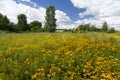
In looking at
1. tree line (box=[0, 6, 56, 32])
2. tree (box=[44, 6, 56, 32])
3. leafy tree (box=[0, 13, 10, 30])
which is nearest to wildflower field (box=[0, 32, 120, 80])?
tree line (box=[0, 6, 56, 32])

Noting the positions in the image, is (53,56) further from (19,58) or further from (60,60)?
(19,58)

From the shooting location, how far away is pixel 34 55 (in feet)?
30.3

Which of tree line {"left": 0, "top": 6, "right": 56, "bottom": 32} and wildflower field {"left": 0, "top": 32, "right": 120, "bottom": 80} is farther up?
tree line {"left": 0, "top": 6, "right": 56, "bottom": 32}

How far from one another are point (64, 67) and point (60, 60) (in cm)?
58

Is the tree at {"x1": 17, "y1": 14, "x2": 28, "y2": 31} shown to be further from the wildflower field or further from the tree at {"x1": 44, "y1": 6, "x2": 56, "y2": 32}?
the wildflower field

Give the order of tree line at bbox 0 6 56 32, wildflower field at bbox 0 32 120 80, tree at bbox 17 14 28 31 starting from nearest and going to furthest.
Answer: wildflower field at bbox 0 32 120 80
tree line at bbox 0 6 56 32
tree at bbox 17 14 28 31

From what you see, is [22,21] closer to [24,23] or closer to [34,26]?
[24,23]

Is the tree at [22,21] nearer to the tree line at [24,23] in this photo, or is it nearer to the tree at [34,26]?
the tree line at [24,23]

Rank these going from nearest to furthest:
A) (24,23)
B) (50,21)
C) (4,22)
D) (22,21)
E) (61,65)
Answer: (61,65) → (50,21) → (4,22) → (22,21) → (24,23)

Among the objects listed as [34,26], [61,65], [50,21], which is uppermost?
[50,21]

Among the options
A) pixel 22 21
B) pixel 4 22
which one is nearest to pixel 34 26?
pixel 22 21

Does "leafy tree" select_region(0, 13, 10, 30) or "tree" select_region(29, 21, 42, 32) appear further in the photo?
"tree" select_region(29, 21, 42, 32)

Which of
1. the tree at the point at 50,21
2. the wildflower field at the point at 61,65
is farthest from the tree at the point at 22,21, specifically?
the wildflower field at the point at 61,65

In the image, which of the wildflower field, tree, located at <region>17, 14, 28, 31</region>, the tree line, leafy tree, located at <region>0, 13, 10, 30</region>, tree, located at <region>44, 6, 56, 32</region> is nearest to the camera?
the wildflower field
